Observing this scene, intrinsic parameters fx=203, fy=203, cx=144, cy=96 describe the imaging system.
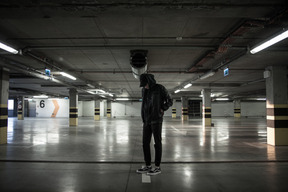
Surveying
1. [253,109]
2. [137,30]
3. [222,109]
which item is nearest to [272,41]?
[137,30]

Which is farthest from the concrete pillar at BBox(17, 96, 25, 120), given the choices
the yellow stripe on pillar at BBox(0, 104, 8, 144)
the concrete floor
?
the concrete floor

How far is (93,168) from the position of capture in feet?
13.4

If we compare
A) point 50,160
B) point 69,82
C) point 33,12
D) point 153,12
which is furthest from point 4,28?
point 69,82

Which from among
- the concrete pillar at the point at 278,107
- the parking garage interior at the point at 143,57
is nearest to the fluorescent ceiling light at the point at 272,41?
the parking garage interior at the point at 143,57

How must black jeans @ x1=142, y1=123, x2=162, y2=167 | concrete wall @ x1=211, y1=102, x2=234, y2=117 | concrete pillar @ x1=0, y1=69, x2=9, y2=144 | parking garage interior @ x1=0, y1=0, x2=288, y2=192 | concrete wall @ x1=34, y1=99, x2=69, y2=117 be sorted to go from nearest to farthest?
1. parking garage interior @ x1=0, y1=0, x2=288, y2=192
2. black jeans @ x1=142, y1=123, x2=162, y2=167
3. concrete pillar @ x1=0, y1=69, x2=9, y2=144
4. concrete wall @ x1=34, y1=99, x2=69, y2=117
5. concrete wall @ x1=211, y1=102, x2=234, y2=117

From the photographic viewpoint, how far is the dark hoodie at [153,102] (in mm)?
3543

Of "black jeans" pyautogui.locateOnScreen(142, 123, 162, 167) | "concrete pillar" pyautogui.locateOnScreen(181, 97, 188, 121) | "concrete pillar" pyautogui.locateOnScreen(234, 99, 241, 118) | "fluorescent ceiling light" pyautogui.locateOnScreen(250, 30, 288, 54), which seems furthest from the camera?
"concrete pillar" pyautogui.locateOnScreen(234, 99, 241, 118)

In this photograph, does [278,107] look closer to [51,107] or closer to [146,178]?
[146,178]

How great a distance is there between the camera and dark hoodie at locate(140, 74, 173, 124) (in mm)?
3543

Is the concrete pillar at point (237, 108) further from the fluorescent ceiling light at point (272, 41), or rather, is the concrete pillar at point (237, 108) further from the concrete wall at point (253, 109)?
the fluorescent ceiling light at point (272, 41)

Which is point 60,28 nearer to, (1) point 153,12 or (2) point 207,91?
(1) point 153,12

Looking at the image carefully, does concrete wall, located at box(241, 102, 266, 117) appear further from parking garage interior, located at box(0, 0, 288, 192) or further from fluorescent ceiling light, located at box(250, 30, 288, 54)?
fluorescent ceiling light, located at box(250, 30, 288, 54)

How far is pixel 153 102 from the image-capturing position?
3.58 m

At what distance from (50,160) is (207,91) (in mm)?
14846
